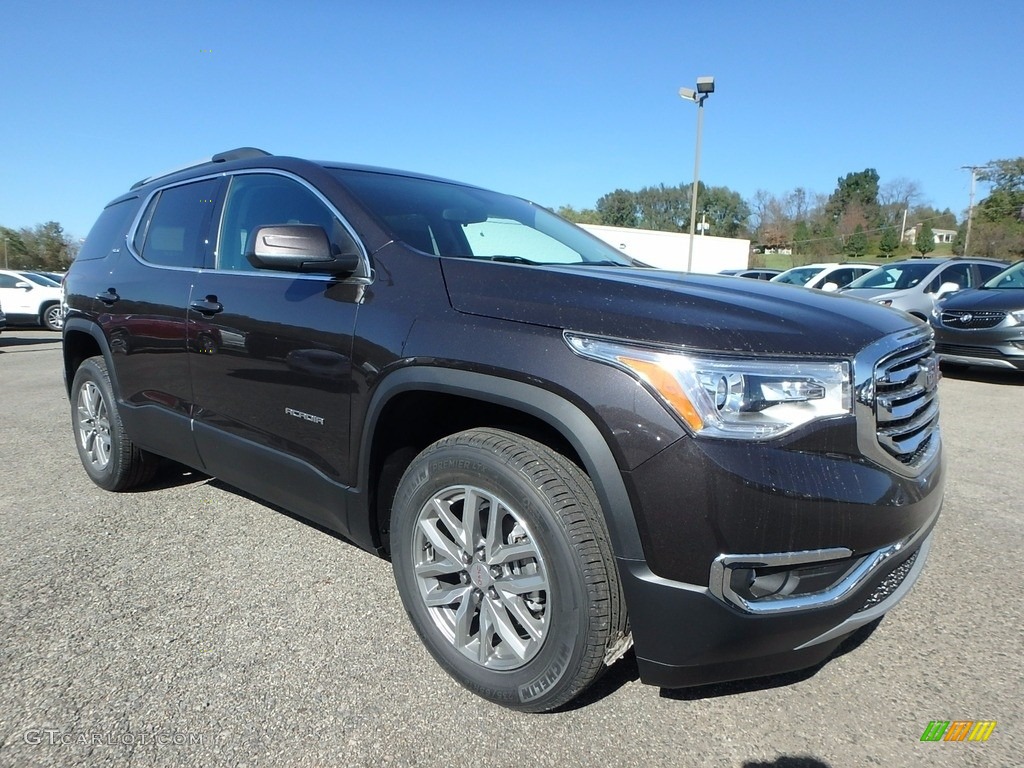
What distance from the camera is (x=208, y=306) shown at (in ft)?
9.84

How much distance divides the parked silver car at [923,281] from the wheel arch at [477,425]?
32.5 ft

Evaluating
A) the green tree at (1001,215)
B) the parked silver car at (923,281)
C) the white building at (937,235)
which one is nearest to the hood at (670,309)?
the parked silver car at (923,281)

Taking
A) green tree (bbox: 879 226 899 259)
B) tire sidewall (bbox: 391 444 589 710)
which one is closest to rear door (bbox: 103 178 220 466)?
tire sidewall (bbox: 391 444 589 710)

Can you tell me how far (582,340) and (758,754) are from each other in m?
1.29

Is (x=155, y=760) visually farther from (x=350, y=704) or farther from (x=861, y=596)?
(x=861, y=596)

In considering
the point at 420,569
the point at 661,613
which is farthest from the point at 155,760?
the point at 661,613

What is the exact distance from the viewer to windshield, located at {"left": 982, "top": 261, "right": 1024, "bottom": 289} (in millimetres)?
9250

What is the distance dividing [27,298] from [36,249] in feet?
153

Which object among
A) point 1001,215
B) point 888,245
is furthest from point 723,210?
point 1001,215

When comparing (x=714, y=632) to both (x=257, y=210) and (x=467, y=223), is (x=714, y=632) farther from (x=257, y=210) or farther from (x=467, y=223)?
(x=257, y=210)

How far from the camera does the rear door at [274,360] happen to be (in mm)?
2461

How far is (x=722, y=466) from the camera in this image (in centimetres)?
166

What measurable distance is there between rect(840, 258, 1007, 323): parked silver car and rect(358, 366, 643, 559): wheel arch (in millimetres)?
9898

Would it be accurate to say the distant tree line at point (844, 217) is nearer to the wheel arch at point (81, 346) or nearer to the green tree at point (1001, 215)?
the green tree at point (1001, 215)
